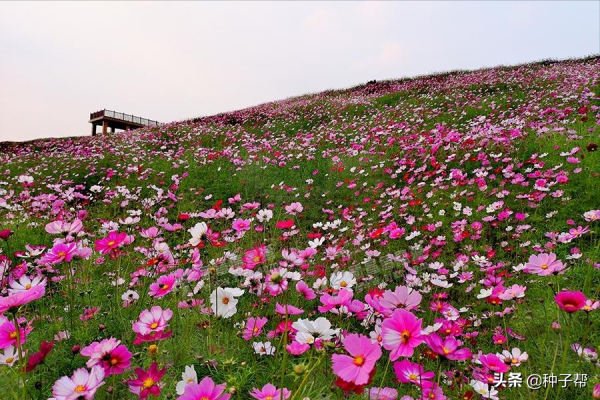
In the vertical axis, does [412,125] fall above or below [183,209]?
above

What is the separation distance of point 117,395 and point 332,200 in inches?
182

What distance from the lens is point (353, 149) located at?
25.0 ft

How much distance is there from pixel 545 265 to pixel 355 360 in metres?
1.12

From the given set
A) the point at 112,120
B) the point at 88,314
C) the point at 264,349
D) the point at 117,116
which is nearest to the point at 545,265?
the point at 264,349

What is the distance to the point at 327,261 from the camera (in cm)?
335

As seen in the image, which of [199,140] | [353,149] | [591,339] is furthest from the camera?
[199,140]

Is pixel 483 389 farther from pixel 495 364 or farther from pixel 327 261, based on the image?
pixel 327 261

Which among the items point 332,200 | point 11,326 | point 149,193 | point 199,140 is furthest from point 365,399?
point 199,140

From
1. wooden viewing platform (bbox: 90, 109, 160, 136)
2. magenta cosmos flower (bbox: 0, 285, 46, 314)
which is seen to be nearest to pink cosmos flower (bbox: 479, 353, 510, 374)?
magenta cosmos flower (bbox: 0, 285, 46, 314)

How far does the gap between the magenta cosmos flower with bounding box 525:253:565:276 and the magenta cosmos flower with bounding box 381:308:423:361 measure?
2.61 feet

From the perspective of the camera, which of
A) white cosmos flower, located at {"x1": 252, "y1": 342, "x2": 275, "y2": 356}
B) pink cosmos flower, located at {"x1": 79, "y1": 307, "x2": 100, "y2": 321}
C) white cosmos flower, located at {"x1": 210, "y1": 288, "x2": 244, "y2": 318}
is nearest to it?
white cosmos flower, located at {"x1": 210, "y1": 288, "x2": 244, "y2": 318}

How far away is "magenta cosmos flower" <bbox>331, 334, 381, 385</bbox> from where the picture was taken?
0.89m

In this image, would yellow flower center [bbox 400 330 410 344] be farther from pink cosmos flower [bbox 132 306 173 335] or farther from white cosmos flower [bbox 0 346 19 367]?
white cosmos flower [bbox 0 346 19 367]

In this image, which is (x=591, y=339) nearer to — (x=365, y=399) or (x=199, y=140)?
(x=365, y=399)
